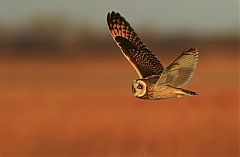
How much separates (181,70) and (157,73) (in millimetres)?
653

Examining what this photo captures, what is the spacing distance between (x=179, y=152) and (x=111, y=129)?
4.92 feet

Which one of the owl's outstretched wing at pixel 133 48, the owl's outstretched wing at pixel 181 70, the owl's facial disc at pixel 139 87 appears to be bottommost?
the owl's facial disc at pixel 139 87

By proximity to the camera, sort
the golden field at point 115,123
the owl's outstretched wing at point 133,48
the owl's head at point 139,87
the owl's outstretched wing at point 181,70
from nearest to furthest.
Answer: the owl's outstretched wing at point 181,70 < the owl's head at point 139,87 < the owl's outstretched wing at point 133,48 < the golden field at point 115,123

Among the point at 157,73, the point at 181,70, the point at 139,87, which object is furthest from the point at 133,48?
the point at 181,70

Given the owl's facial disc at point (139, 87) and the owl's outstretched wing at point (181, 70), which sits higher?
the owl's outstretched wing at point (181, 70)

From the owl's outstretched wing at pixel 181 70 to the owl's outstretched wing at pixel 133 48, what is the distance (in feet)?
1.66

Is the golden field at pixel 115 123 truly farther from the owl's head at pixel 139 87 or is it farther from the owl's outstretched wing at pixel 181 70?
the owl's outstretched wing at pixel 181 70

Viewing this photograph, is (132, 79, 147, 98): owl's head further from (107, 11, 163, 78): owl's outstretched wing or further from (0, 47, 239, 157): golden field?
(0, 47, 239, 157): golden field

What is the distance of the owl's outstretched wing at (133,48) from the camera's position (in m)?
7.81

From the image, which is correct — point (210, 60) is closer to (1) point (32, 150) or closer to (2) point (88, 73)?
(2) point (88, 73)

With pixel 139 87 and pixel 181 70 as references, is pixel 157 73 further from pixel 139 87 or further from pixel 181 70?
pixel 181 70

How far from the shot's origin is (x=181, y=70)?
710 centimetres

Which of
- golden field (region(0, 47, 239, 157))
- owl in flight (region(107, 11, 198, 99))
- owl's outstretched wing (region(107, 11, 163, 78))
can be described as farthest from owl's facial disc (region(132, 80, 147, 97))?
golden field (region(0, 47, 239, 157))

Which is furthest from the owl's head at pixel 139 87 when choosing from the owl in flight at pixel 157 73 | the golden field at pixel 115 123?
the golden field at pixel 115 123
